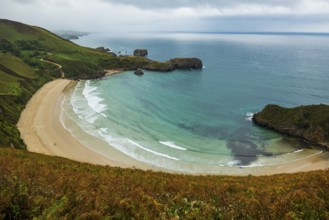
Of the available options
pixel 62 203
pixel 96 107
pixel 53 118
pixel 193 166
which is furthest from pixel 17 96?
pixel 62 203

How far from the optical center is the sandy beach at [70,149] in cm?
4469

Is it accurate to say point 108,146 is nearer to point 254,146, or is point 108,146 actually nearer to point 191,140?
point 191,140

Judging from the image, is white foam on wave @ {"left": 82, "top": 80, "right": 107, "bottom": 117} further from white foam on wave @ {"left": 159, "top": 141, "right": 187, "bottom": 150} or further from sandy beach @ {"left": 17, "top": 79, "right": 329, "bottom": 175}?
white foam on wave @ {"left": 159, "top": 141, "right": 187, "bottom": 150}

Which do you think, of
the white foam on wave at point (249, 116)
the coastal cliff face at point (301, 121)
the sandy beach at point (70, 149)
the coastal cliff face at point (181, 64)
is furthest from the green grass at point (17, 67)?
the coastal cliff face at point (301, 121)

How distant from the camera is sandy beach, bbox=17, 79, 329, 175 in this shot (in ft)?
147

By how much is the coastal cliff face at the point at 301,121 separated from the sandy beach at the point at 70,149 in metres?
5.78

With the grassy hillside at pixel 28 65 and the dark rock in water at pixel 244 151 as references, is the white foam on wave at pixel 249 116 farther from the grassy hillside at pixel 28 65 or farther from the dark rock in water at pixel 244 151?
the grassy hillside at pixel 28 65

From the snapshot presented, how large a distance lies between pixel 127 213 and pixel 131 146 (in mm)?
42265

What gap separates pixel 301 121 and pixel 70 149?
47.8 metres

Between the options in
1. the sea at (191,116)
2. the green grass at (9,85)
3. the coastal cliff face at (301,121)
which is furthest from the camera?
the green grass at (9,85)

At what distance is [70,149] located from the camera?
5081 cm

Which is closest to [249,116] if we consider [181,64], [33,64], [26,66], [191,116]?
[191,116]

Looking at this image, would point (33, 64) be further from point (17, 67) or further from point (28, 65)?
point (17, 67)

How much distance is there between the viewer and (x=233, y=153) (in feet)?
164
